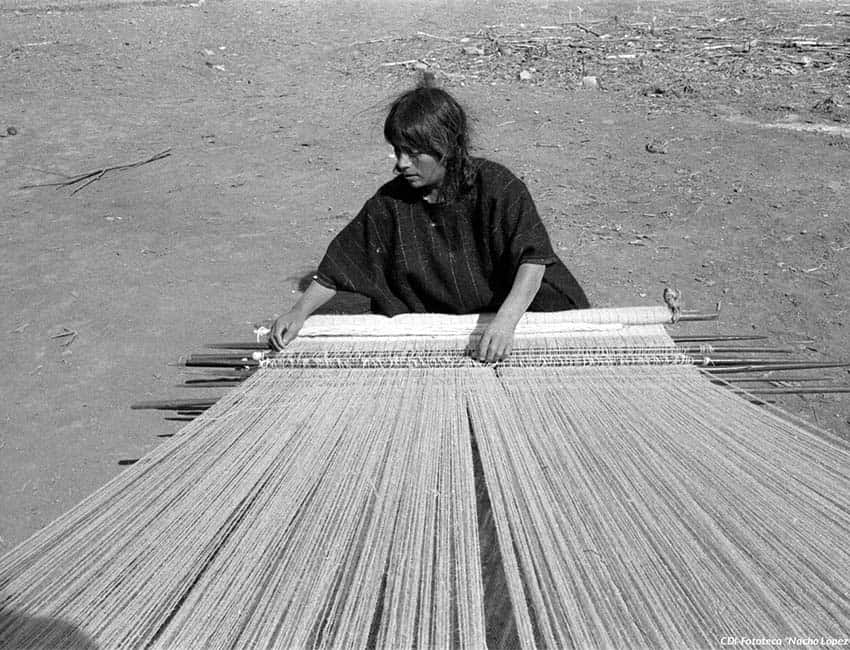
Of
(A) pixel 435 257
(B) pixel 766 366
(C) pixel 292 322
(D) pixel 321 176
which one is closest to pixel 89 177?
(D) pixel 321 176

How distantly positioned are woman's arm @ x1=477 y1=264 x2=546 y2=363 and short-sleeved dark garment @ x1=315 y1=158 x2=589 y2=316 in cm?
12

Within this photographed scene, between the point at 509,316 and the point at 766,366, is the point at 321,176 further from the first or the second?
the point at 766,366

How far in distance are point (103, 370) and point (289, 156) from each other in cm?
337

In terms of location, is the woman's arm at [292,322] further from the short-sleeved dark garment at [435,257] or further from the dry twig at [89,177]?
the dry twig at [89,177]

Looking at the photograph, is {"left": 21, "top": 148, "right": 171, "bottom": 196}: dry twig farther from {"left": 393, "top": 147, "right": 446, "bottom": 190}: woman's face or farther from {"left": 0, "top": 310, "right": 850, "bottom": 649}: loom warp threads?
{"left": 0, "top": 310, "right": 850, "bottom": 649}: loom warp threads

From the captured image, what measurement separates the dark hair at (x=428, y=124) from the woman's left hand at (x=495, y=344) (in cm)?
53

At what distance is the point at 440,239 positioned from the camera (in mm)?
2154

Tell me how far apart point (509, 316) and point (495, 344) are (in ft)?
0.40

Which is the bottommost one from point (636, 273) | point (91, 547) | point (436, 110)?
point (636, 273)

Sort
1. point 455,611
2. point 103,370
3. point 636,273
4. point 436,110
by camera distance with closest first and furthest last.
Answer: point 455,611, point 436,110, point 103,370, point 636,273

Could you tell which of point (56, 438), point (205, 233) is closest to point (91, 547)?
point (56, 438)

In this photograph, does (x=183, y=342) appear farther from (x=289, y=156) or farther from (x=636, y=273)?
(x=289, y=156)

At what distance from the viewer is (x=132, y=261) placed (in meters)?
4.26

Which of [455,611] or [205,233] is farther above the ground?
[455,611]
